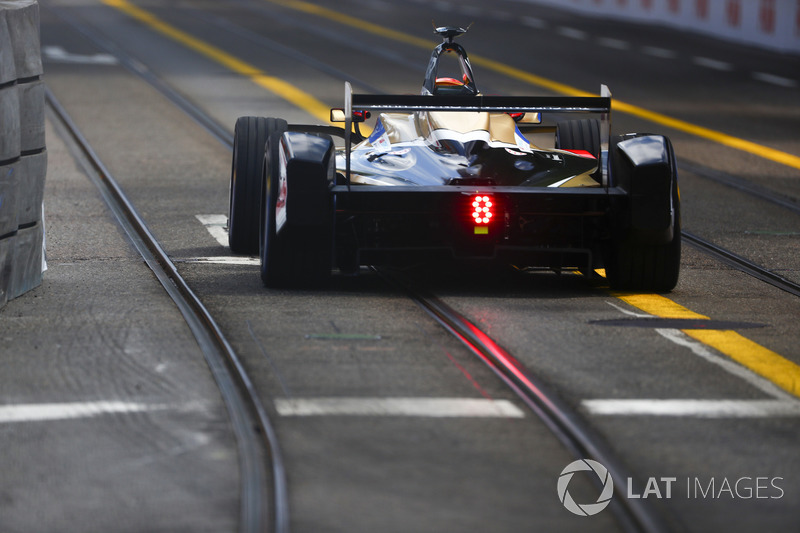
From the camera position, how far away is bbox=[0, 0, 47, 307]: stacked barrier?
9.09 m

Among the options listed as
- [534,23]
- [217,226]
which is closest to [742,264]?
[217,226]

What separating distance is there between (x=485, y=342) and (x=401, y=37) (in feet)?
93.0

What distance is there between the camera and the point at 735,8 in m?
35.4

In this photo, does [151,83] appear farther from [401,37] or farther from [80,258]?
[80,258]

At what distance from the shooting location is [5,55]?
902cm

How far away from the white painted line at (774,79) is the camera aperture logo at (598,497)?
22649 mm

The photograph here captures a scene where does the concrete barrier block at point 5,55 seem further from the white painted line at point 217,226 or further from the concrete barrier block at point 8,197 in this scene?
the white painted line at point 217,226

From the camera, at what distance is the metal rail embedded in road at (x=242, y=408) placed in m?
5.28

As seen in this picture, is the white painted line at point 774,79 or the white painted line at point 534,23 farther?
the white painted line at point 534,23

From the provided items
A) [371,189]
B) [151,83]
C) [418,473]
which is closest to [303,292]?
[371,189]

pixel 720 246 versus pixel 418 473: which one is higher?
pixel 418 473

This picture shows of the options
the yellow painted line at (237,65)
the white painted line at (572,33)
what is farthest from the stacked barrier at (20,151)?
the white painted line at (572,33)

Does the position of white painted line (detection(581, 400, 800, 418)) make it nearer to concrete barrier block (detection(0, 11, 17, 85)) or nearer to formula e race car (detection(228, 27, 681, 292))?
formula e race car (detection(228, 27, 681, 292))

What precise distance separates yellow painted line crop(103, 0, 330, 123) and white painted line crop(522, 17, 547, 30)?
9.61 metres
